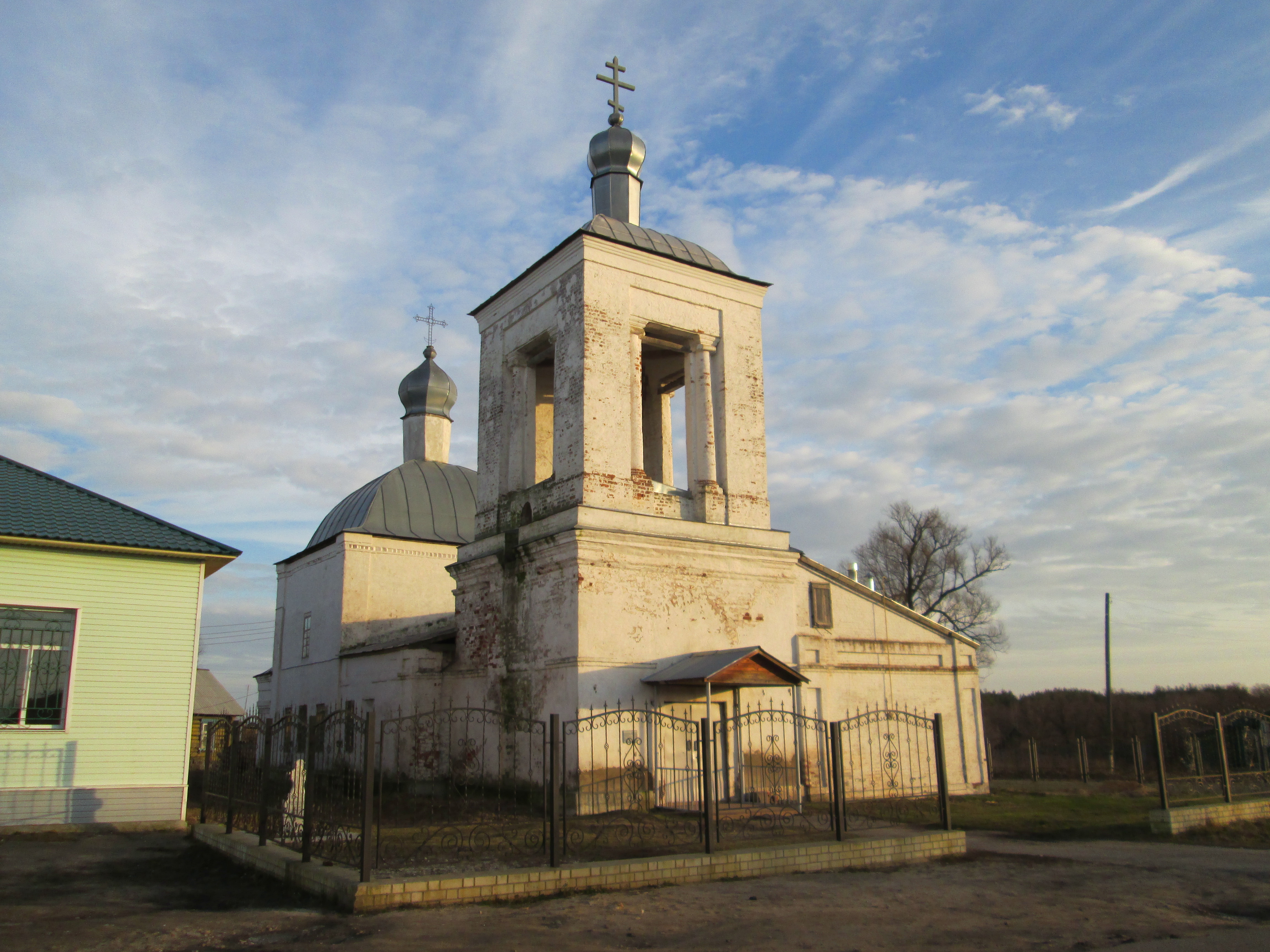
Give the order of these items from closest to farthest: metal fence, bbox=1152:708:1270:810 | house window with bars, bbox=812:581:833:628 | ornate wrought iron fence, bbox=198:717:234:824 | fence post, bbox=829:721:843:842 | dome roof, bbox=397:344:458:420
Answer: fence post, bbox=829:721:843:842 → ornate wrought iron fence, bbox=198:717:234:824 → metal fence, bbox=1152:708:1270:810 → house window with bars, bbox=812:581:833:628 → dome roof, bbox=397:344:458:420

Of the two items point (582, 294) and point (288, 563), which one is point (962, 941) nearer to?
point (582, 294)

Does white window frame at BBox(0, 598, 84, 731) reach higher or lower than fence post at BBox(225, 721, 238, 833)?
higher

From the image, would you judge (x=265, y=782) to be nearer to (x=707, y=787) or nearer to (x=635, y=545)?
(x=707, y=787)

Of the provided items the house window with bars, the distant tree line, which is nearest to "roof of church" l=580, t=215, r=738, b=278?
the house window with bars

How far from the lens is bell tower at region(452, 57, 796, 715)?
46.1 feet

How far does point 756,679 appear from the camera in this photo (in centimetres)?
1326

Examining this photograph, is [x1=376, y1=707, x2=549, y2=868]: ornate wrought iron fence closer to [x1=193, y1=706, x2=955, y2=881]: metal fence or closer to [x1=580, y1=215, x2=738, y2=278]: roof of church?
[x1=193, y1=706, x2=955, y2=881]: metal fence

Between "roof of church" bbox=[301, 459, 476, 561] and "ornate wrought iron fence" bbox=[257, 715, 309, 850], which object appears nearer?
"ornate wrought iron fence" bbox=[257, 715, 309, 850]

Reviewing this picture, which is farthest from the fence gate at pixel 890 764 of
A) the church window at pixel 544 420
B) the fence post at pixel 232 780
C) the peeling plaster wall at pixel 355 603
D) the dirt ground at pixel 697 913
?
the peeling plaster wall at pixel 355 603

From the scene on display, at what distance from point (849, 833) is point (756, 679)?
288 cm

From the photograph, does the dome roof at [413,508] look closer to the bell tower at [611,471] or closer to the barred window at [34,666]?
the bell tower at [611,471]

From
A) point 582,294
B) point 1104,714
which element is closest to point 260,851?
point 582,294

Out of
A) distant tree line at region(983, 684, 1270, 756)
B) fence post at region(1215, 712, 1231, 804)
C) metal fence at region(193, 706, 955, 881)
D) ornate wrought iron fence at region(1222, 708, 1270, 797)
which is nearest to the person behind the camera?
metal fence at region(193, 706, 955, 881)

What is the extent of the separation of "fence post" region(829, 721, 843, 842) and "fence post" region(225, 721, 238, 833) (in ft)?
23.9
